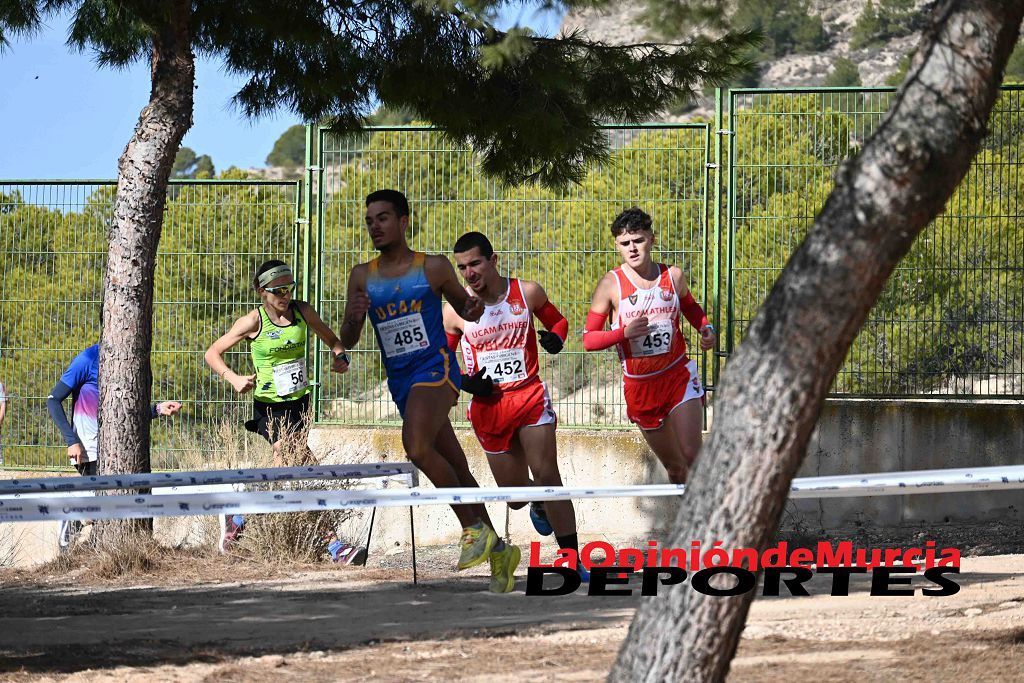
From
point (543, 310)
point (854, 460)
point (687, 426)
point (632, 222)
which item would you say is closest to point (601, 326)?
point (543, 310)

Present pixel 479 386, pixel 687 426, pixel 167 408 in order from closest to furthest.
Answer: pixel 479 386, pixel 687 426, pixel 167 408

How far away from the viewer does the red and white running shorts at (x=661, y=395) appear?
8461mm

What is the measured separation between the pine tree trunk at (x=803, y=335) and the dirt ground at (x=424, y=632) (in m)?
1.25

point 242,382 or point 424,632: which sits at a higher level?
point 242,382

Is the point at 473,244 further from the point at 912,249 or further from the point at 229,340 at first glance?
the point at 912,249

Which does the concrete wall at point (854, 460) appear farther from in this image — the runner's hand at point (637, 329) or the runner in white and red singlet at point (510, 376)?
the runner's hand at point (637, 329)

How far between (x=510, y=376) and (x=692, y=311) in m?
1.29

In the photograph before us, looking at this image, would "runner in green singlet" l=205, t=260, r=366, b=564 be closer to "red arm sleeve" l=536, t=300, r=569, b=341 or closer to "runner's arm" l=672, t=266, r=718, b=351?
"red arm sleeve" l=536, t=300, r=569, b=341

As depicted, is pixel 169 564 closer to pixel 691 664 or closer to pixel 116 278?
pixel 116 278

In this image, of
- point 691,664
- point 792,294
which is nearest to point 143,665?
point 691,664

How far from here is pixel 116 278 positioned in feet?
29.2

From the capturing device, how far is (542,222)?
11.4 metres

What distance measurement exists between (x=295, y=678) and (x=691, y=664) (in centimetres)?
200

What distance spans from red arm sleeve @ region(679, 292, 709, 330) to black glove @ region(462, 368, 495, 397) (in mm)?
1332
